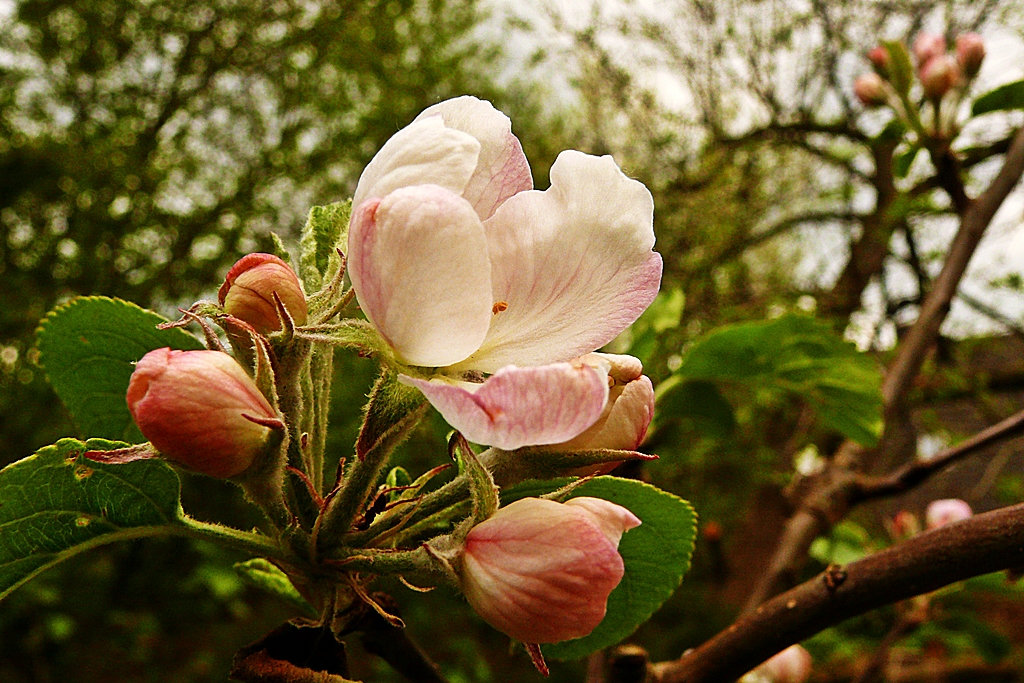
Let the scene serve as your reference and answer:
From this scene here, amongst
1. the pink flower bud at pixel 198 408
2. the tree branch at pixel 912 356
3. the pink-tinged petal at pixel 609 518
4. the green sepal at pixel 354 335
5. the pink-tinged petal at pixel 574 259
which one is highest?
the pink-tinged petal at pixel 574 259

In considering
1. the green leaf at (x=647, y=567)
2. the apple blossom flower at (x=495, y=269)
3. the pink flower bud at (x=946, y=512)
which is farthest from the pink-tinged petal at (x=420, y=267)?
the pink flower bud at (x=946, y=512)

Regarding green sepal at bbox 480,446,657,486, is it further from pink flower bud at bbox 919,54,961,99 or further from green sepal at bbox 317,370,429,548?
pink flower bud at bbox 919,54,961,99

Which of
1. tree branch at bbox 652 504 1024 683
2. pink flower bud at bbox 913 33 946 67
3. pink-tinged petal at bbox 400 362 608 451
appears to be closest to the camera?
pink-tinged petal at bbox 400 362 608 451

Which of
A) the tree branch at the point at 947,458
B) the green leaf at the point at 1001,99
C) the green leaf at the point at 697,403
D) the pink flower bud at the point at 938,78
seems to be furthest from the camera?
the pink flower bud at the point at 938,78

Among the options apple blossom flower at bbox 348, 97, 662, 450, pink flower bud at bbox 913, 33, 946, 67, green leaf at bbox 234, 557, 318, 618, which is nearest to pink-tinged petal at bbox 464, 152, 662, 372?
apple blossom flower at bbox 348, 97, 662, 450

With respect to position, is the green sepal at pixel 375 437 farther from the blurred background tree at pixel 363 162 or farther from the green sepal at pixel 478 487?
the blurred background tree at pixel 363 162

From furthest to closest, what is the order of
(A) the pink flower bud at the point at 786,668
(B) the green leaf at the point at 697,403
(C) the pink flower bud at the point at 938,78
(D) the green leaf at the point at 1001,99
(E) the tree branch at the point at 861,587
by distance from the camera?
(C) the pink flower bud at the point at 938,78
(A) the pink flower bud at the point at 786,668
(D) the green leaf at the point at 1001,99
(B) the green leaf at the point at 697,403
(E) the tree branch at the point at 861,587
